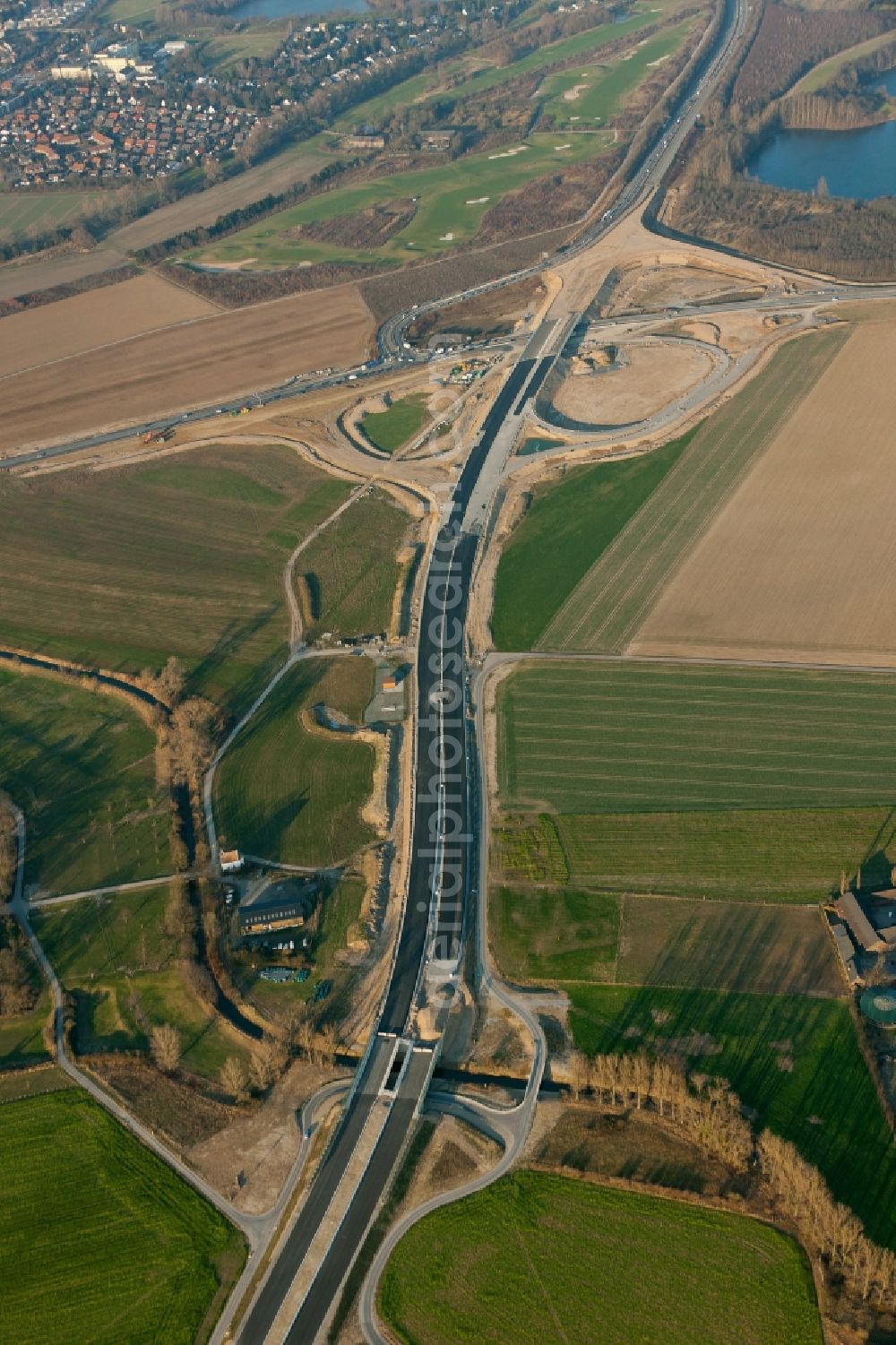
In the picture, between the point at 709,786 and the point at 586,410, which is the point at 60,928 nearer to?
the point at 709,786

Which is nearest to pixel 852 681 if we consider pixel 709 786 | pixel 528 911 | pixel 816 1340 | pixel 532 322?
pixel 709 786

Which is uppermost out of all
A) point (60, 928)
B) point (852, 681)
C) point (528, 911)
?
point (852, 681)

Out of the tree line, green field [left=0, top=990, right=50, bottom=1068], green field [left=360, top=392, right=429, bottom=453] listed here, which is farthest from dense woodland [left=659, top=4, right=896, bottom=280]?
green field [left=0, top=990, right=50, bottom=1068]

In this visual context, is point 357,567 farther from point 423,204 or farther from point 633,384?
point 423,204

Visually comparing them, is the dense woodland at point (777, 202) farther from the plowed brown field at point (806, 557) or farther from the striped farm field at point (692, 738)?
the striped farm field at point (692, 738)

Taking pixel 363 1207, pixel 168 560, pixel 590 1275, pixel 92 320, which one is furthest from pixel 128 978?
pixel 92 320

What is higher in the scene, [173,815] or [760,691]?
[760,691]
